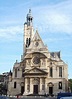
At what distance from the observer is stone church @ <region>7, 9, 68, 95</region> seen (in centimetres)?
6894

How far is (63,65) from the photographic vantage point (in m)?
69.7

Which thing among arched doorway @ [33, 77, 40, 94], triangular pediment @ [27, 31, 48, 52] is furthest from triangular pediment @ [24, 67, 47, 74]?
triangular pediment @ [27, 31, 48, 52]

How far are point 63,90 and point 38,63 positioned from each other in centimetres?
920

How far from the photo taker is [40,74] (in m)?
69.0

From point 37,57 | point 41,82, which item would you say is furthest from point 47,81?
point 37,57

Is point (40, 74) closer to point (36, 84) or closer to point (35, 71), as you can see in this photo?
point (35, 71)

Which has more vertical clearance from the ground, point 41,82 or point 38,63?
point 38,63

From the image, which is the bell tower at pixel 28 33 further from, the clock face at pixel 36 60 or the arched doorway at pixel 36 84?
the arched doorway at pixel 36 84

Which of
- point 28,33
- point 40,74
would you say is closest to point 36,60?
point 40,74

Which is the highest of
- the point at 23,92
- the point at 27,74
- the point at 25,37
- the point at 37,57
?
the point at 25,37

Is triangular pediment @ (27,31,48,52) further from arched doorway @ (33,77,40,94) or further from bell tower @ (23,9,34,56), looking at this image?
bell tower @ (23,9,34,56)

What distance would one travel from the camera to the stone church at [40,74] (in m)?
68.9

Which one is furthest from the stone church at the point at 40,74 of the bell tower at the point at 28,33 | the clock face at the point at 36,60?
the bell tower at the point at 28,33

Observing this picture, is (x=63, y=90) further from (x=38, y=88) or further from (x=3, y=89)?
(x=3, y=89)
